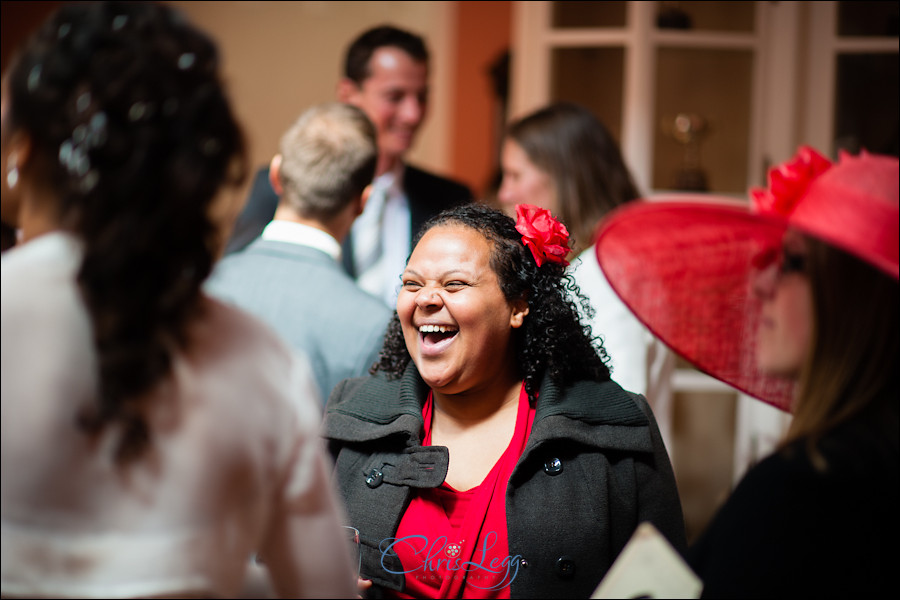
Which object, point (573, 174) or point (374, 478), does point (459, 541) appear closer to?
point (374, 478)

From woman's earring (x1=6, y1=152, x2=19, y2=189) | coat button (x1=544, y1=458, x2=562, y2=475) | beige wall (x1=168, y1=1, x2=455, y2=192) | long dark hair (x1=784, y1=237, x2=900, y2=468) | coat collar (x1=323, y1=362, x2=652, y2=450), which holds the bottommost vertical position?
coat button (x1=544, y1=458, x2=562, y2=475)

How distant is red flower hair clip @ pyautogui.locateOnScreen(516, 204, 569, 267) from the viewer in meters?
1.98

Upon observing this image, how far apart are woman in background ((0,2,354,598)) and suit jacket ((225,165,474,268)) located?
196 cm

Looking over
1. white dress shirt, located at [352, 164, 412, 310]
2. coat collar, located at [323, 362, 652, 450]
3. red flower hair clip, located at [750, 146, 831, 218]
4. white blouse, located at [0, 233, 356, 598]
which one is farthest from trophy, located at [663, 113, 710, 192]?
white blouse, located at [0, 233, 356, 598]

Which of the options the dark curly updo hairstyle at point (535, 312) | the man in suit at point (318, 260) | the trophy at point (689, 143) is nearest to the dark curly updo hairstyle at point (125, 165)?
the dark curly updo hairstyle at point (535, 312)

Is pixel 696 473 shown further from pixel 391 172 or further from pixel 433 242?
pixel 433 242

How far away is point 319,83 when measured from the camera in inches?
197

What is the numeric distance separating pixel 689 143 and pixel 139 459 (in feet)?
11.1

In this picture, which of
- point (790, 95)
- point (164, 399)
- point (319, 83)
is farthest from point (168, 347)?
point (319, 83)

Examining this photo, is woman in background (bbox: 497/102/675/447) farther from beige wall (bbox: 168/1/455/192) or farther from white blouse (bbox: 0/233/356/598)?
beige wall (bbox: 168/1/455/192)

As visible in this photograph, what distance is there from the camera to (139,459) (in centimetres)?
94

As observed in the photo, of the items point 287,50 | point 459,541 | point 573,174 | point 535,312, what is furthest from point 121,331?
point 287,50

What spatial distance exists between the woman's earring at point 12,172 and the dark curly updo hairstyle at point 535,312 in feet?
3.53

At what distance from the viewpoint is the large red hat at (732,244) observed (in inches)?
47.3
